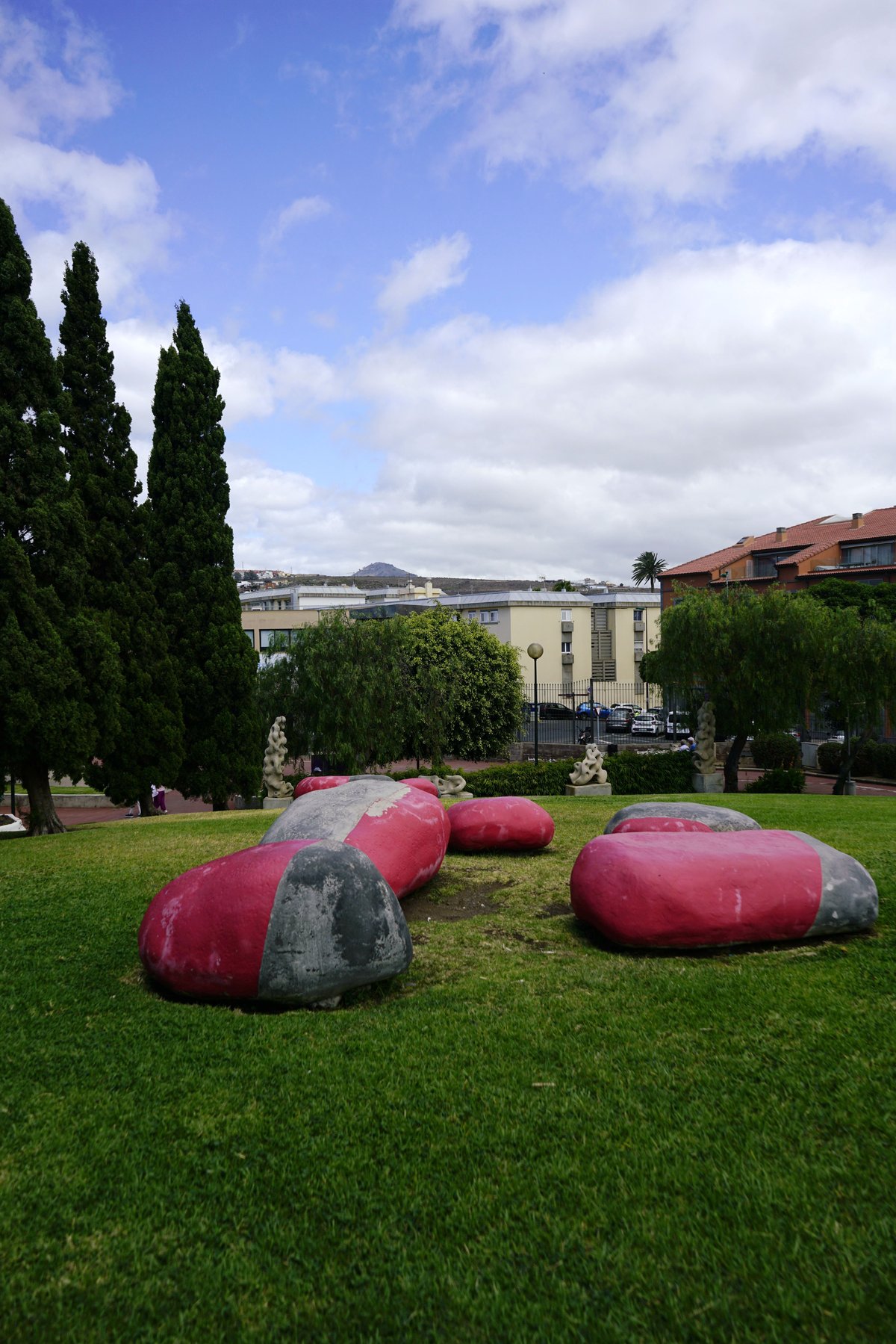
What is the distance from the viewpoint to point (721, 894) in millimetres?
5367

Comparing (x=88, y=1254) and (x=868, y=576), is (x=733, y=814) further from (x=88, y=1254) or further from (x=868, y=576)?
(x=868, y=576)

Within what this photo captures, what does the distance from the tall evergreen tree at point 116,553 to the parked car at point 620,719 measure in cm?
3228

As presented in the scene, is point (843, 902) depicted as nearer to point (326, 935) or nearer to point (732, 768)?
point (326, 935)

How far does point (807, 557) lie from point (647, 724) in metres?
14.8

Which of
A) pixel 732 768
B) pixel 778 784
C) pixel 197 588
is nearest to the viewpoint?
pixel 197 588

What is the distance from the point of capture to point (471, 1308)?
7.88 ft

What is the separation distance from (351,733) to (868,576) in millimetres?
34202

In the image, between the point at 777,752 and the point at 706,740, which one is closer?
the point at 706,740

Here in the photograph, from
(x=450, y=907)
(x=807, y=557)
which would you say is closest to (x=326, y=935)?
(x=450, y=907)

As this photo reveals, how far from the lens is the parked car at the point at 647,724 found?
143 feet

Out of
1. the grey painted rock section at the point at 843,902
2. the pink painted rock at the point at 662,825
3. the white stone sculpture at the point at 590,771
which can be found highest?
Answer: the pink painted rock at the point at 662,825

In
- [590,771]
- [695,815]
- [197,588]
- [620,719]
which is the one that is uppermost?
[197,588]

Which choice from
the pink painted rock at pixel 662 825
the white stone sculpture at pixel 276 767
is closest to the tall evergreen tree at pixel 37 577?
the white stone sculpture at pixel 276 767

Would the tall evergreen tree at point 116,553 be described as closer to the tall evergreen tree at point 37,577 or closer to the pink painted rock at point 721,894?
the tall evergreen tree at point 37,577
